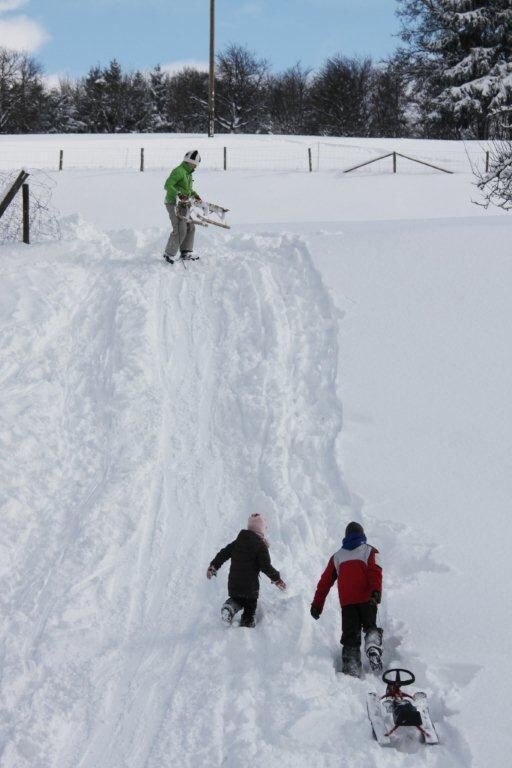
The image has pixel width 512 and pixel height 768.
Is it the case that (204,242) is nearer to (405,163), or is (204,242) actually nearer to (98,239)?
(98,239)

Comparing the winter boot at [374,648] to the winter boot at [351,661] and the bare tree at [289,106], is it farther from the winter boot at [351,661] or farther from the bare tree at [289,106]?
the bare tree at [289,106]

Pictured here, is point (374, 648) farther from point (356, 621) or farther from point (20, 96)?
point (20, 96)

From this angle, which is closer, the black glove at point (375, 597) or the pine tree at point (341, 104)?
the black glove at point (375, 597)

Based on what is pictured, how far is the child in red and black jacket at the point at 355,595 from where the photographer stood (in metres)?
5.80

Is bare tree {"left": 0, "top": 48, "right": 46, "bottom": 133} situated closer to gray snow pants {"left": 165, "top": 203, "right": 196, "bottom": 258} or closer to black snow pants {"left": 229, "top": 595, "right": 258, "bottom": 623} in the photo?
Answer: gray snow pants {"left": 165, "top": 203, "right": 196, "bottom": 258}

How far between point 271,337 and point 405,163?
66.3ft

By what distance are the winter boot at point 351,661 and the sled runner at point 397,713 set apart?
0.53m

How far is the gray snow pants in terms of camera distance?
1284cm

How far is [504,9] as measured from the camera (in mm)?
34688

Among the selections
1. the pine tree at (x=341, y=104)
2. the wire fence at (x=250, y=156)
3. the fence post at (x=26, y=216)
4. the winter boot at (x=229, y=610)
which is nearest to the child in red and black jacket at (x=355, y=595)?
the winter boot at (x=229, y=610)

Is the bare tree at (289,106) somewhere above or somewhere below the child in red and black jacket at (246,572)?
above

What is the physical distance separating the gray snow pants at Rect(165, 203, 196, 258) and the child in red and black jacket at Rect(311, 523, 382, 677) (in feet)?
26.1

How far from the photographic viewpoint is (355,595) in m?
5.98

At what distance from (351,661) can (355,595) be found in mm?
483
